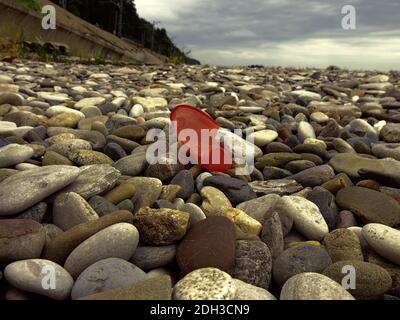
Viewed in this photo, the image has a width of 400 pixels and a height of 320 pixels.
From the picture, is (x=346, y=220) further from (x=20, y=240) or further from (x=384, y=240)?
(x=20, y=240)

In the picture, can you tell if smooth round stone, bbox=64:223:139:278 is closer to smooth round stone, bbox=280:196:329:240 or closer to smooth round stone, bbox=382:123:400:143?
smooth round stone, bbox=280:196:329:240

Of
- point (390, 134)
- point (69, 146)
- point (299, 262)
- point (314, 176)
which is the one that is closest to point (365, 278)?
point (299, 262)

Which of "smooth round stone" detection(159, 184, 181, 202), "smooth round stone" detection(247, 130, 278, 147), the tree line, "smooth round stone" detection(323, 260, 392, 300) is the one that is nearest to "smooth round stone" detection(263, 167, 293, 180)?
"smooth round stone" detection(247, 130, 278, 147)

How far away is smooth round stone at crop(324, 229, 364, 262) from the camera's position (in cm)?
204

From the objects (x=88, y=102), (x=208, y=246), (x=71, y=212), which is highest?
(x=88, y=102)

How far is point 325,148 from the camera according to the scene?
11.3ft

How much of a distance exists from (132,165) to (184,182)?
37 cm

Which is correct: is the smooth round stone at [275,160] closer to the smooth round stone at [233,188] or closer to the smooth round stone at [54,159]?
the smooth round stone at [233,188]

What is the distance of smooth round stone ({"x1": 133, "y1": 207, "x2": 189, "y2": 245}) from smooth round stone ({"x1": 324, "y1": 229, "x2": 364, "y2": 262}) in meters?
0.68

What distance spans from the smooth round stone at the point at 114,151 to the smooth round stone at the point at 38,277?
4.41ft

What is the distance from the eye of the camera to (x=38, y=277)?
170 centimetres

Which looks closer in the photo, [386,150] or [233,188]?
[233,188]

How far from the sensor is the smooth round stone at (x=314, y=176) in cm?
280

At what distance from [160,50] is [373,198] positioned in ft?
A: 147
